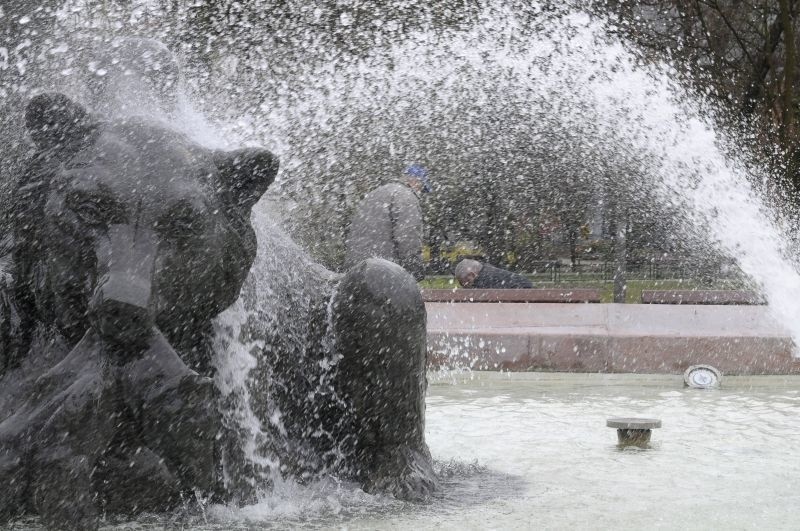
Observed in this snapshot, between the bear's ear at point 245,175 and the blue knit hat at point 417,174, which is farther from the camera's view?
the blue knit hat at point 417,174

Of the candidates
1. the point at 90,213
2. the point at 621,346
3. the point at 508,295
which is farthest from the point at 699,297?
the point at 90,213

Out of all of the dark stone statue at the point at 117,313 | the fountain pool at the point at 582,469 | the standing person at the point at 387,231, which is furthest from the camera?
the standing person at the point at 387,231

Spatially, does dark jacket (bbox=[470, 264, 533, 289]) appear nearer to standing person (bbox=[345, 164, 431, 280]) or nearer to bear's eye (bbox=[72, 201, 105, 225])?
standing person (bbox=[345, 164, 431, 280])

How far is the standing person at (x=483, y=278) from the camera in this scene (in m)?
13.5

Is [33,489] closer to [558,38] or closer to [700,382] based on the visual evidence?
[700,382]

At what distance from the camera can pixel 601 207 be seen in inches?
745

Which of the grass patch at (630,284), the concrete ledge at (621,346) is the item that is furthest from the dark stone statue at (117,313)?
the grass patch at (630,284)

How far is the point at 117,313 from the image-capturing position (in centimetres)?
262

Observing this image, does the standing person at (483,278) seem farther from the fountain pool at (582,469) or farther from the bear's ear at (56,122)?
the bear's ear at (56,122)

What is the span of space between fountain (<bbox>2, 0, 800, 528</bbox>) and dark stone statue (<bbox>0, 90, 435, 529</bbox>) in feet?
0.16

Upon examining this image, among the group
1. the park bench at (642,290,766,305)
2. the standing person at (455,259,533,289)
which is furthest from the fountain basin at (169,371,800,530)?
the standing person at (455,259,533,289)

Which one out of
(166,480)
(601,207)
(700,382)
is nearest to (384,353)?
(166,480)

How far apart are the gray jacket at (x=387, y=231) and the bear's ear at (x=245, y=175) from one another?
1.80 metres

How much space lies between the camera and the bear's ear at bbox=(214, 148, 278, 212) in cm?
295
